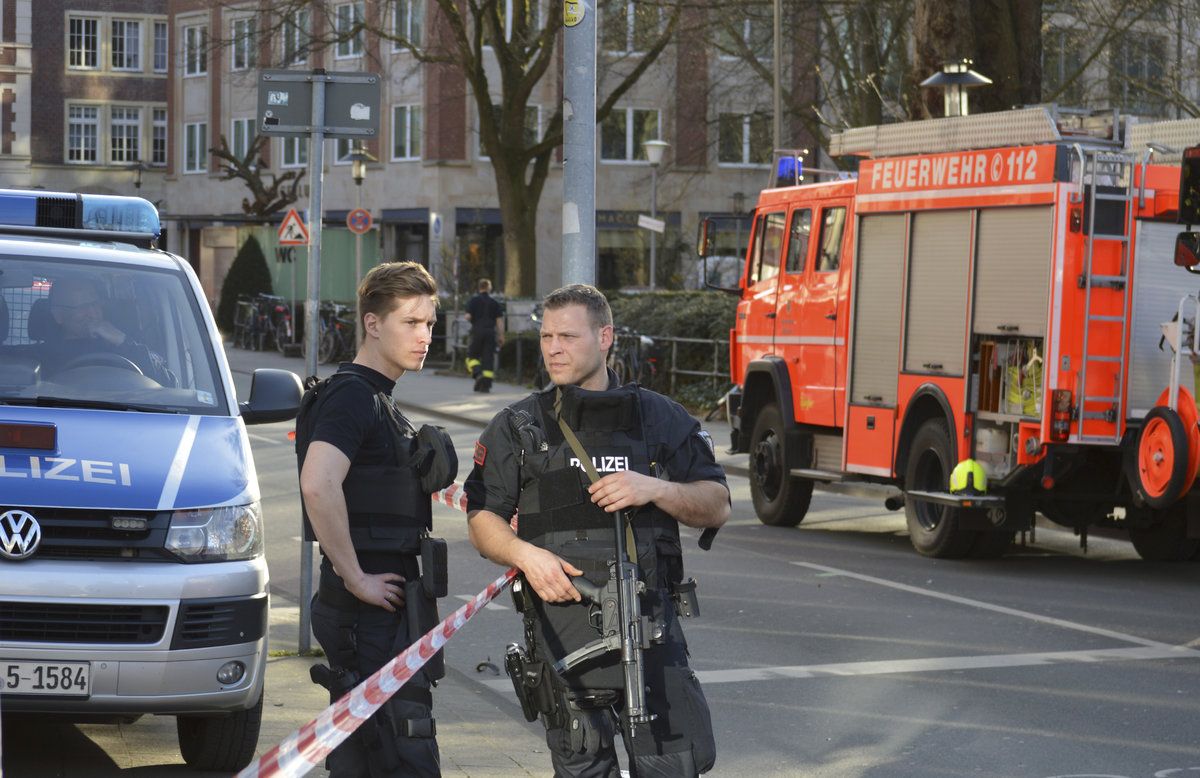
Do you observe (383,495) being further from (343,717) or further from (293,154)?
(293,154)

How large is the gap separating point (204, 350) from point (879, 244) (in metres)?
7.90

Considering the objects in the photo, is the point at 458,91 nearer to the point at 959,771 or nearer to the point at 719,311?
the point at 719,311

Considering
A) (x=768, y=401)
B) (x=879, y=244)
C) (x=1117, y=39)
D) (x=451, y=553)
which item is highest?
(x=1117, y=39)

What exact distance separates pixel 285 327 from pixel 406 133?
48.5ft

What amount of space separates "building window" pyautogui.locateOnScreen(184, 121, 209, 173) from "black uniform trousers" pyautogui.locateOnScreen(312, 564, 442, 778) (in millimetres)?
61134

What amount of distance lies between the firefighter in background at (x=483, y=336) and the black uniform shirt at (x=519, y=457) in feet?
81.5

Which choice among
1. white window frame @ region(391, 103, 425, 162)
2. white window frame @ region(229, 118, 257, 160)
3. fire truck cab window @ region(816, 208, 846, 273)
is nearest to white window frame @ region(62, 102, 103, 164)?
white window frame @ region(229, 118, 257, 160)

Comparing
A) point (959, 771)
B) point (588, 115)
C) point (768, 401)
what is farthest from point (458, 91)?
point (959, 771)

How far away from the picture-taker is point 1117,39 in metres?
29.4

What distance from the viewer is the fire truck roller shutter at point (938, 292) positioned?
12.7m

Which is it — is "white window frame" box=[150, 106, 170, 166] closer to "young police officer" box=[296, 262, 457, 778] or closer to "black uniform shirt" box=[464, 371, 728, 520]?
"young police officer" box=[296, 262, 457, 778]

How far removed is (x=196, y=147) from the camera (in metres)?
64.8

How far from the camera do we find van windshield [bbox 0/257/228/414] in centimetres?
652

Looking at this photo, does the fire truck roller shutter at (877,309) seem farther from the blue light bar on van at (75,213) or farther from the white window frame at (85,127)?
the white window frame at (85,127)
